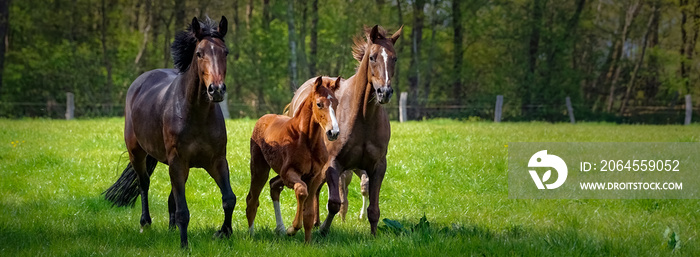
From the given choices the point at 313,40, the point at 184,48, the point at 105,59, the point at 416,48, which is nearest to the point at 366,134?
the point at 184,48

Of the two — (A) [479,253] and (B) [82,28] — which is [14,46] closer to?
(B) [82,28]

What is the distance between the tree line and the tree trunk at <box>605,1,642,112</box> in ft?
0.29

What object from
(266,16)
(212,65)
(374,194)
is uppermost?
(266,16)

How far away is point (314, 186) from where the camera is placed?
6.57 metres

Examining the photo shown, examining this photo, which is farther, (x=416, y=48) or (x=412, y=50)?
(x=412, y=50)

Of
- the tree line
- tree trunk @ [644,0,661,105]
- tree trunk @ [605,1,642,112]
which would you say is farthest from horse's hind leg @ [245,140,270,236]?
tree trunk @ [644,0,661,105]

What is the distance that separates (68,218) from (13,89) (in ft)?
95.1

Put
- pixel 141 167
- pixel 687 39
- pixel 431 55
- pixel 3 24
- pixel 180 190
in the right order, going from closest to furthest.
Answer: pixel 180 190, pixel 141 167, pixel 3 24, pixel 687 39, pixel 431 55

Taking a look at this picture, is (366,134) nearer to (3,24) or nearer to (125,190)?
(125,190)

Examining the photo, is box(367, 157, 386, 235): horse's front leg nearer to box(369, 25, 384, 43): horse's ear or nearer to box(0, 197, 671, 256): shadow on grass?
box(0, 197, 671, 256): shadow on grass

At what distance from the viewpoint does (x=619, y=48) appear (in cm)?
3856

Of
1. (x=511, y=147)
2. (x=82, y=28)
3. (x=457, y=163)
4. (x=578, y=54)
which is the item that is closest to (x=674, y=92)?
(x=578, y=54)

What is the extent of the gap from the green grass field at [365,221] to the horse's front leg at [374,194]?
17cm

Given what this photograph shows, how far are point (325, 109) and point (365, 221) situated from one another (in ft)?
8.46
